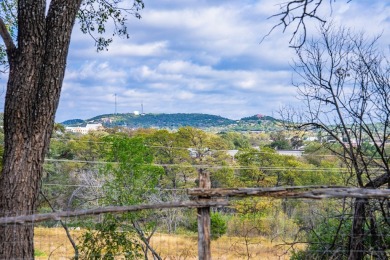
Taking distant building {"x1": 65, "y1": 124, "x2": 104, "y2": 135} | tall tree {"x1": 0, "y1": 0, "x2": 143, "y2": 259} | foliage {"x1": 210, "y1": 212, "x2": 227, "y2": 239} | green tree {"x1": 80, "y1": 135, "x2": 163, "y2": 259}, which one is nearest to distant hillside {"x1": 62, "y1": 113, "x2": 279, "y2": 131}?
distant building {"x1": 65, "y1": 124, "x2": 104, "y2": 135}

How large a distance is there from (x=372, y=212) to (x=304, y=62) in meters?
1.93

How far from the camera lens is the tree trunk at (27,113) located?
155 inches

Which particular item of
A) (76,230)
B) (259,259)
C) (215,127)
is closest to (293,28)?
(259,259)

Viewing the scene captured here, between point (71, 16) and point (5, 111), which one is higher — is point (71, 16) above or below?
above

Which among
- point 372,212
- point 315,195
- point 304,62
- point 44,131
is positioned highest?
point 304,62

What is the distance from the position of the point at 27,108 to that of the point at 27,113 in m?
0.04

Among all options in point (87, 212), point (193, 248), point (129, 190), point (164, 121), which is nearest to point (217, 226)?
point (193, 248)

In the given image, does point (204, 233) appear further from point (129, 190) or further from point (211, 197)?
point (129, 190)

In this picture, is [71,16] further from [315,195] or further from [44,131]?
[315,195]

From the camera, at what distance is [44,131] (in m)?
4.04

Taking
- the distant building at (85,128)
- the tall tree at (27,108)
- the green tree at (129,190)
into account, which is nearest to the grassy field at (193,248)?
the green tree at (129,190)

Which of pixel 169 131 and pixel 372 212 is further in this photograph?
pixel 169 131

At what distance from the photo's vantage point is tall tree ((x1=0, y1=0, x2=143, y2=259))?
3.93 meters

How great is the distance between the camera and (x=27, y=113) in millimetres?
3969
